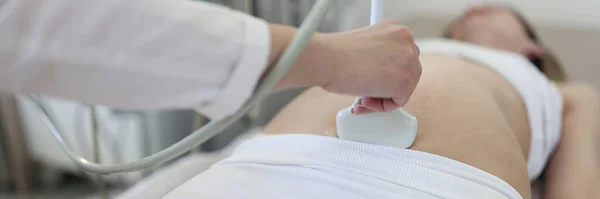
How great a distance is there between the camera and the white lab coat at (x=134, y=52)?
1.18ft

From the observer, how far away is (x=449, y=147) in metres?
0.71

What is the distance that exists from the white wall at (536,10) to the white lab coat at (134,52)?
99cm

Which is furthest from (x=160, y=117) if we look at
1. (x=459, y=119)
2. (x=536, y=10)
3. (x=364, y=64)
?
(x=536, y=10)

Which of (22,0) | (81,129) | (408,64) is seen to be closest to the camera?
(22,0)

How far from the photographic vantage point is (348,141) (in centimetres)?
67

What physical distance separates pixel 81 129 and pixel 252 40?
4.79 feet

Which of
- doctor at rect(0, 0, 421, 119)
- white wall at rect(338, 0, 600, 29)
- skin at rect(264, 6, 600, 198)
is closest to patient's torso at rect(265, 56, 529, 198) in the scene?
skin at rect(264, 6, 600, 198)

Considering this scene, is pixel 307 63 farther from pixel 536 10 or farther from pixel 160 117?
pixel 536 10

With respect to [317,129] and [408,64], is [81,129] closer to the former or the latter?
[317,129]

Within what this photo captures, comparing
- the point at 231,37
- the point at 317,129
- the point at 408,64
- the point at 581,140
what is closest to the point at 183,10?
the point at 231,37

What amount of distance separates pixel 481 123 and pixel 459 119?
4 centimetres

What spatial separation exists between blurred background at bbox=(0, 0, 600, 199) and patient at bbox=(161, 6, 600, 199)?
36 centimetres

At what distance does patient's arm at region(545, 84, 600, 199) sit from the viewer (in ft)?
2.96

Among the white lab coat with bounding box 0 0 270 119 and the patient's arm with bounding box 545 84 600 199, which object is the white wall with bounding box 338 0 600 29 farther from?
the white lab coat with bounding box 0 0 270 119
